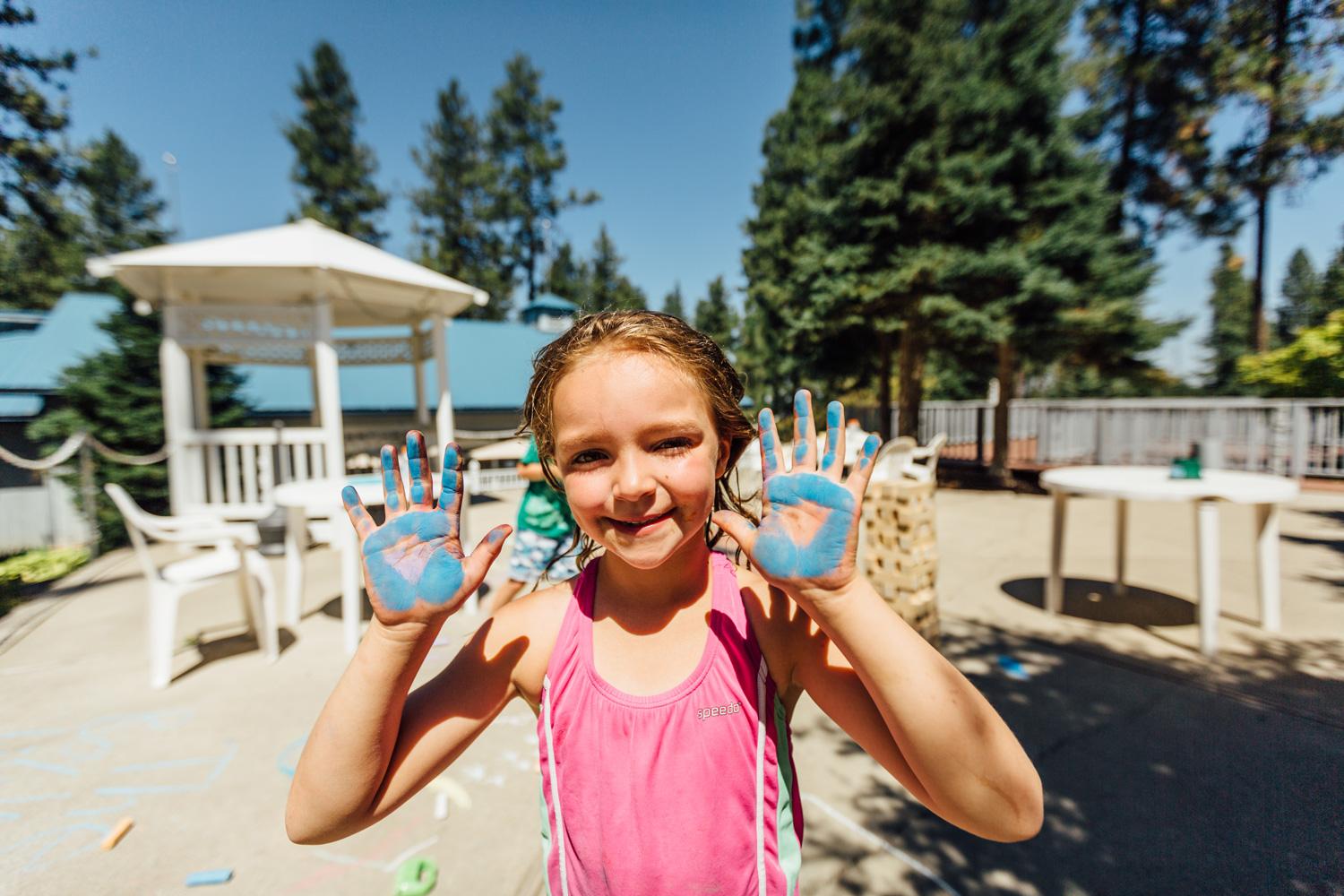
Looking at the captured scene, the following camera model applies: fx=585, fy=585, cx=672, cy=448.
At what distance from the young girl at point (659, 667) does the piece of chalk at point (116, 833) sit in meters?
2.11

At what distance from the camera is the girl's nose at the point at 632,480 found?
3.19 ft

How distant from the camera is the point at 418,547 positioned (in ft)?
3.24

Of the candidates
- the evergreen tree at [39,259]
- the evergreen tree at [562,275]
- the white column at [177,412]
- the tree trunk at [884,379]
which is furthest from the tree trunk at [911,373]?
the evergreen tree at [562,275]

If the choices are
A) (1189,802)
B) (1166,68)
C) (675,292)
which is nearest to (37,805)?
(1189,802)

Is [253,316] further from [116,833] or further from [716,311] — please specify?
[716,311]

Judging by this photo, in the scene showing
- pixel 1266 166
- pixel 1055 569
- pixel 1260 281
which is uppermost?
pixel 1266 166

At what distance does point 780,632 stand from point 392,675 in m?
0.67

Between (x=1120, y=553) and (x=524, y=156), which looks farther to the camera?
(x=524, y=156)

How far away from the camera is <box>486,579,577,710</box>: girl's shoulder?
1.15m

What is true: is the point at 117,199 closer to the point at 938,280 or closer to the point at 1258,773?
the point at 938,280

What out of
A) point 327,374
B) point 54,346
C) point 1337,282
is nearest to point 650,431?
point 327,374

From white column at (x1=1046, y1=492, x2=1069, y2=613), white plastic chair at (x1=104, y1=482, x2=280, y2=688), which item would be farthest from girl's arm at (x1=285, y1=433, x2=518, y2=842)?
white column at (x1=1046, y1=492, x2=1069, y2=613)

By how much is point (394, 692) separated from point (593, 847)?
0.44 metres

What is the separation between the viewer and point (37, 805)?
2438mm
